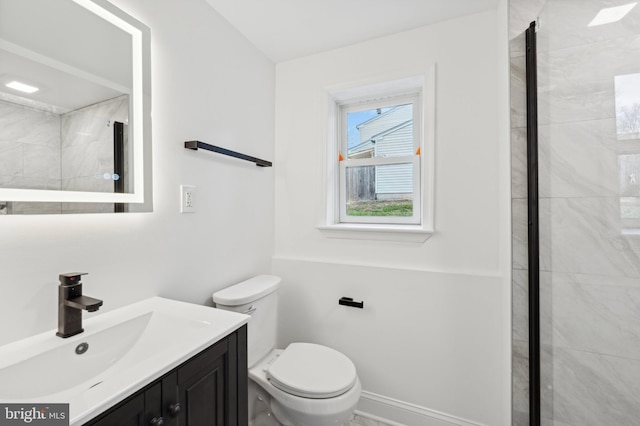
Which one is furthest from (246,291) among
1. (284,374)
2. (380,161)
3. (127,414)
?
(380,161)

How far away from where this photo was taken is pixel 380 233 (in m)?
1.73

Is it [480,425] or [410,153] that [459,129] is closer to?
[410,153]

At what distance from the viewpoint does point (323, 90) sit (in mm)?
1884

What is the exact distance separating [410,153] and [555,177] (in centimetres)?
82

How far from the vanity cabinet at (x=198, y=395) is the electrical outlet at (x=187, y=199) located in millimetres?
628

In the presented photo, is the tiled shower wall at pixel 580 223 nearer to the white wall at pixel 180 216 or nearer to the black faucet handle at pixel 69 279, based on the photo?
the white wall at pixel 180 216

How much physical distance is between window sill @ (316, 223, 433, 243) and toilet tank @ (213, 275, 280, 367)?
467 millimetres

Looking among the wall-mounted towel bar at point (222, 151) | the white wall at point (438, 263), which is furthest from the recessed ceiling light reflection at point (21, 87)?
the white wall at point (438, 263)

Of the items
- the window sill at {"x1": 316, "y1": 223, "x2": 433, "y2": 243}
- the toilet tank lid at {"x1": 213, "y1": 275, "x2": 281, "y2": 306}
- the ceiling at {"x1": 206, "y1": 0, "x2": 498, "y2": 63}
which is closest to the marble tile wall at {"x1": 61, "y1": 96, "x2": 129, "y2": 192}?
the toilet tank lid at {"x1": 213, "y1": 275, "x2": 281, "y2": 306}

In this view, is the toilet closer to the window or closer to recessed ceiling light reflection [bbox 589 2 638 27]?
the window

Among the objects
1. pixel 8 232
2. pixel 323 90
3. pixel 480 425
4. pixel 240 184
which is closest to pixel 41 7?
pixel 8 232

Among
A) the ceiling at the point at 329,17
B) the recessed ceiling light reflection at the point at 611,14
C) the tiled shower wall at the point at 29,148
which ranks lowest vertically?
the tiled shower wall at the point at 29,148

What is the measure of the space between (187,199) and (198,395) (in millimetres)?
811

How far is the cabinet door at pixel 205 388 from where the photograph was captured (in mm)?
789
